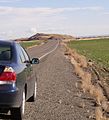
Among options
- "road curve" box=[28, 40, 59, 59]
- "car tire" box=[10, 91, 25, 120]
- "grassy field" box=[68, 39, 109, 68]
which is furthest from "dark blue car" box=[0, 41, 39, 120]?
"road curve" box=[28, 40, 59, 59]

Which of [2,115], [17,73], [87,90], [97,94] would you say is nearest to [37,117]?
[2,115]

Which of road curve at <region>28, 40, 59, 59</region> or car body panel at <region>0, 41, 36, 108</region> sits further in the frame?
road curve at <region>28, 40, 59, 59</region>

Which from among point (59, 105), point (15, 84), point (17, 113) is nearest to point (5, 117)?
point (17, 113)

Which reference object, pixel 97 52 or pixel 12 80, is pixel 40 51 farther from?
pixel 12 80

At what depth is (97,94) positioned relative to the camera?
13773 mm

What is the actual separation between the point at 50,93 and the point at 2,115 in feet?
16.5

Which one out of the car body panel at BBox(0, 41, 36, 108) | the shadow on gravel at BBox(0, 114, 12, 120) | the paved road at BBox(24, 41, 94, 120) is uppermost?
the car body panel at BBox(0, 41, 36, 108)

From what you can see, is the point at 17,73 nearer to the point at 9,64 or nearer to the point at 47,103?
the point at 9,64

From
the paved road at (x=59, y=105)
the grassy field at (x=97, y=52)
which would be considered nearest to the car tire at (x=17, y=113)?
the paved road at (x=59, y=105)

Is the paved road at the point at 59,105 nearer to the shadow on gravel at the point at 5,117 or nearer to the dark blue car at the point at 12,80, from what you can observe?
the shadow on gravel at the point at 5,117

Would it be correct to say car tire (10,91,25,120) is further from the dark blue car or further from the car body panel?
the car body panel

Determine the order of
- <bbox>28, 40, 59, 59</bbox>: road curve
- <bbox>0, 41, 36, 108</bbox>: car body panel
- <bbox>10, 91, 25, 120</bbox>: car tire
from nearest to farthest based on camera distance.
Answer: <bbox>0, 41, 36, 108</bbox>: car body panel < <bbox>10, 91, 25, 120</bbox>: car tire < <bbox>28, 40, 59, 59</bbox>: road curve

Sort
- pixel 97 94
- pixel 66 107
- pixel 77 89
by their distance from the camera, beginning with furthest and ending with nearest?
pixel 77 89
pixel 97 94
pixel 66 107

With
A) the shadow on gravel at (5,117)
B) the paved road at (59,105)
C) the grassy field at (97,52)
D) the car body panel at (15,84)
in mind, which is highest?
the car body panel at (15,84)
